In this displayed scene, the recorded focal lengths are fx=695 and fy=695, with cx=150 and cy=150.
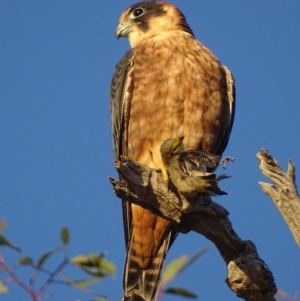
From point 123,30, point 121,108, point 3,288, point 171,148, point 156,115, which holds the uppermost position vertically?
point 123,30

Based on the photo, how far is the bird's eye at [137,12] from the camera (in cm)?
601

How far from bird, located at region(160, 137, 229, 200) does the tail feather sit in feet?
3.82

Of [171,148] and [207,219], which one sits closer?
[171,148]

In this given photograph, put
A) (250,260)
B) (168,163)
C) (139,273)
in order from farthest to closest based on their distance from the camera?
1. (139,273)
2. (168,163)
3. (250,260)

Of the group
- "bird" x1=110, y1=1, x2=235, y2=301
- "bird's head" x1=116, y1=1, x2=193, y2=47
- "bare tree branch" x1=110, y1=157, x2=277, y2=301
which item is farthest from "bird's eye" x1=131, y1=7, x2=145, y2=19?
"bare tree branch" x1=110, y1=157, x2=277, y2=301

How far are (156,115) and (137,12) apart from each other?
61.1 inches

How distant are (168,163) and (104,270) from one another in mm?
782

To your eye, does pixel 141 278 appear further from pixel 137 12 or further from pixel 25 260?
pixel 137 12

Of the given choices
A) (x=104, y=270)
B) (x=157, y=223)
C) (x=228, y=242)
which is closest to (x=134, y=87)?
(x=157, y=223)

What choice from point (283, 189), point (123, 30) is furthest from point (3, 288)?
point (123, 30)

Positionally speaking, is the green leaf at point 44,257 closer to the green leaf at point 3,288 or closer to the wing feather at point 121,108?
the green leaf at point 3,288

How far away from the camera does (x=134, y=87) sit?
5000 millimetres

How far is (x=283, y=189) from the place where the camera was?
11.0 ft

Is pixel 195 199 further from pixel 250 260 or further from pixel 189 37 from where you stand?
pixel 189 37
